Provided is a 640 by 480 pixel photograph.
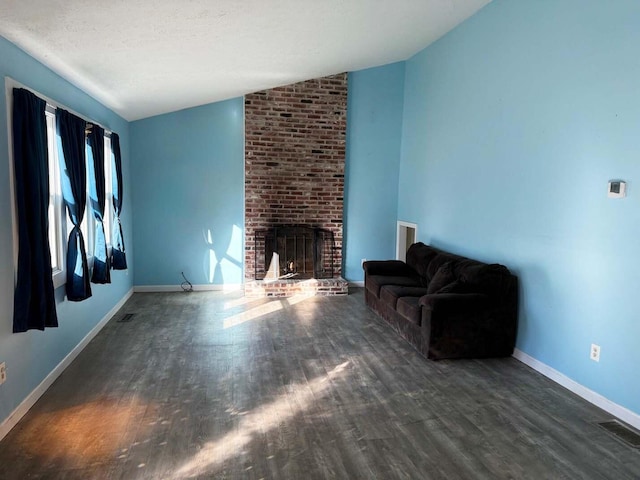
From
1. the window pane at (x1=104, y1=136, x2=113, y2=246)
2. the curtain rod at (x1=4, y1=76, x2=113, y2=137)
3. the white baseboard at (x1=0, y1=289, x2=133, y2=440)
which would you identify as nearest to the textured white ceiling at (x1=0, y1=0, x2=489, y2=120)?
the curtain rod at (x1=4, y1=76, x2=113, y2=137)

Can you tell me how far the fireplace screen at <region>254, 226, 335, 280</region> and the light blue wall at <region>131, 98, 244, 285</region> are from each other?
0.37 m

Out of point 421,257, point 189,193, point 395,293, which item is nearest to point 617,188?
point 395,293

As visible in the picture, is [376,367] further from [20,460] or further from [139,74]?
[139,74]

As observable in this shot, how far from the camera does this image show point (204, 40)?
10.9ft

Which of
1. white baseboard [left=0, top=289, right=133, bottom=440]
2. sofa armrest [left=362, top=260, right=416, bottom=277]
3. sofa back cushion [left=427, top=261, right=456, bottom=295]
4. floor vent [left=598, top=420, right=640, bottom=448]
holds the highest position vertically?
sofa back cushion [left=427, top=261, right=456, bottom=295]

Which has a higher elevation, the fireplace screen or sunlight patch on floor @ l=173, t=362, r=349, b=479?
the fireplace screen

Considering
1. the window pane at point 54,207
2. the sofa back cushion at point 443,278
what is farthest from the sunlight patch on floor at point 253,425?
the window pane at point 54,207

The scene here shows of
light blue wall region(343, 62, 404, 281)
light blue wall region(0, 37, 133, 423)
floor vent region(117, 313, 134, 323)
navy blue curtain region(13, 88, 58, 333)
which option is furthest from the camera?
light blue wall region(343, 62, 404, 281)

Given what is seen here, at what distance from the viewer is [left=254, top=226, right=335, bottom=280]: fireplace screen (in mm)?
6340

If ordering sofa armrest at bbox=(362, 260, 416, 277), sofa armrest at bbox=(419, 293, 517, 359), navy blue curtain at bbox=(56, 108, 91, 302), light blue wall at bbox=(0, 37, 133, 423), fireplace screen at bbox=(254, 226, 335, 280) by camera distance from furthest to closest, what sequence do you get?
fireplace screen at bbox=(254, 226, 335, 280) < sofa armrest at bbox=(362, 260, 416, 277) < sofa armrest at bbox=(419, 293, 517, 359) < navy blue curtain at bbox=(56, 108, 91, 302) < light blue wall at bbox=(0, 37, 133, 423)

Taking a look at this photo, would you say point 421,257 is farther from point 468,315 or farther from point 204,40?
point 204,40

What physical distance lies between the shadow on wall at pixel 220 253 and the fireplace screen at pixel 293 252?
1.02ft

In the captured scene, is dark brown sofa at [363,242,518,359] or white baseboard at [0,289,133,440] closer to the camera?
white baseboard at [0,289,133,440]

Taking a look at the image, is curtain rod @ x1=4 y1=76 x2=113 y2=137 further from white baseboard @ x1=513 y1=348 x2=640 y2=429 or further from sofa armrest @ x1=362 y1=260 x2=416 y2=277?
white baseboard @ x1=513 y1=348 x2=640 y2=429
